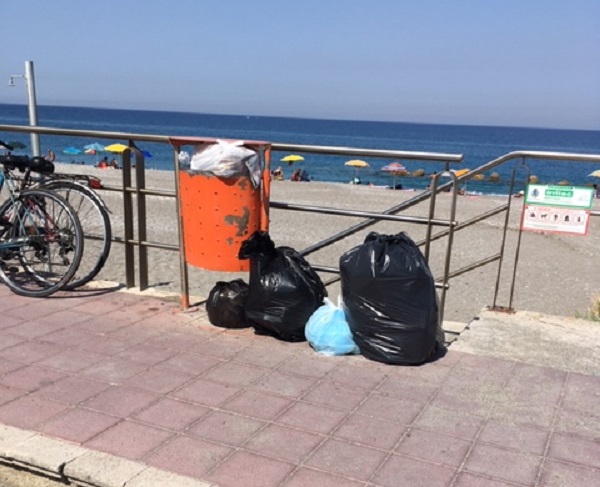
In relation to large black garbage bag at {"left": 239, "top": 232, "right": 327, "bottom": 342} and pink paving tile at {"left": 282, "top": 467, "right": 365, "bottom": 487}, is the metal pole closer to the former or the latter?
large black garbage bag at {"left": 239, "top": 232, "right": 327, "bottom": 342}

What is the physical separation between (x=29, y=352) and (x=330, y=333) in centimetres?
193

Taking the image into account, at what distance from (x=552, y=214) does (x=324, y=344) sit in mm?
1935

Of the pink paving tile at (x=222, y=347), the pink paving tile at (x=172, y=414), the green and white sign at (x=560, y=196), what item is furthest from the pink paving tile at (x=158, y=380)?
the green and white sign at (x=560, y=196)

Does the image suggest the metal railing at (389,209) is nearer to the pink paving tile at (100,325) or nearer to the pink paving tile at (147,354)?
the pink paving tile at (100,325)

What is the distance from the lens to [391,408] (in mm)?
3352

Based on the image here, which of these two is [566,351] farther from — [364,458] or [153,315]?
[153,315]

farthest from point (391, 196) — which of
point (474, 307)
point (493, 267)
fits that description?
point (474, 307)

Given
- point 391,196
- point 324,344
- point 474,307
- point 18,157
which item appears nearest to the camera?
point 324,344

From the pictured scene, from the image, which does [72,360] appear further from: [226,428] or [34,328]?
[226,428]

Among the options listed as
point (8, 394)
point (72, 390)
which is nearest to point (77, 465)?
point (72, 390)

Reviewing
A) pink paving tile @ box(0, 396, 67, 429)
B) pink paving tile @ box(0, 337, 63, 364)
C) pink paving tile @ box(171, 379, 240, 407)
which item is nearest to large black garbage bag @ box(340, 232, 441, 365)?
pink paving tile @ box(171, 379, 240, 407)

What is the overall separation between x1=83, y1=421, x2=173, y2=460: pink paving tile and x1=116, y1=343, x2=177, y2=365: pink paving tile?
0.82 m

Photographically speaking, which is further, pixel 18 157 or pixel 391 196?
pixel 391 196

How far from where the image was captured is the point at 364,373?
3.79 metres
